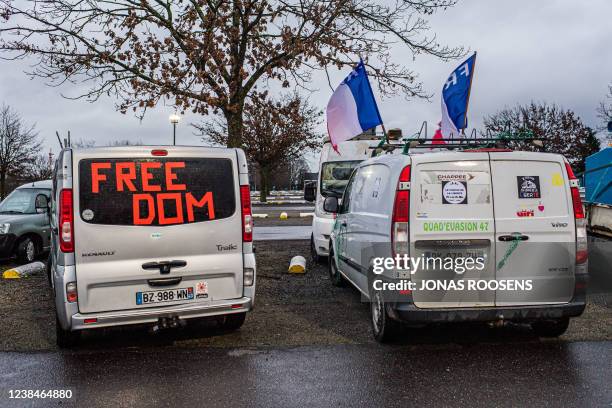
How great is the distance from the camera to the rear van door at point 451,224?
4.73 m

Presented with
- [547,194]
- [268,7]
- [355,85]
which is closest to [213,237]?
[547,194]

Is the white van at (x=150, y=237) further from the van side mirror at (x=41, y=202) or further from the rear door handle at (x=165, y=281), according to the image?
the van side mirror at (x=41, y=202)

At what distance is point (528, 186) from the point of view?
4.85m

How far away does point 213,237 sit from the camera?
5.26 m

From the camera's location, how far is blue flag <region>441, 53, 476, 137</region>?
984 cm

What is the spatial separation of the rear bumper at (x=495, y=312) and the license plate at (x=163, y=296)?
2.01 metres

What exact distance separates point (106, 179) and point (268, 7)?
6.53 meters

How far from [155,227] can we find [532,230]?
3.52m

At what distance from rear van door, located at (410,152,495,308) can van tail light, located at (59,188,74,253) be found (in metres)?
3.10

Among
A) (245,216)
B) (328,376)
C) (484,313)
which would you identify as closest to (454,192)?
(484,313)

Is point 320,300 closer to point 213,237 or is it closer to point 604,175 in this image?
point 213,237

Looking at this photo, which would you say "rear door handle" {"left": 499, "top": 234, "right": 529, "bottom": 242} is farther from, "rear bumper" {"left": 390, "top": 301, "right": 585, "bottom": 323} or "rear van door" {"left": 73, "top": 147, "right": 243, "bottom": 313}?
"rear van door" {"left": 73, "top": 147, "right": 243, "bottom": 313}

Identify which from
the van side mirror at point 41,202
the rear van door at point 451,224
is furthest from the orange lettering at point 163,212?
the van side mirror at point 41,202

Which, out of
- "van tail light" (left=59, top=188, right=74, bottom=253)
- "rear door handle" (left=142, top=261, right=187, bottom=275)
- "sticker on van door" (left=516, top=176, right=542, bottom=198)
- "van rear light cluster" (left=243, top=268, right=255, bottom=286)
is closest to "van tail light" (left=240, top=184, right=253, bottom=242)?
"van rear light cluster" (left=243, top=268, right=255, bottom=286)
